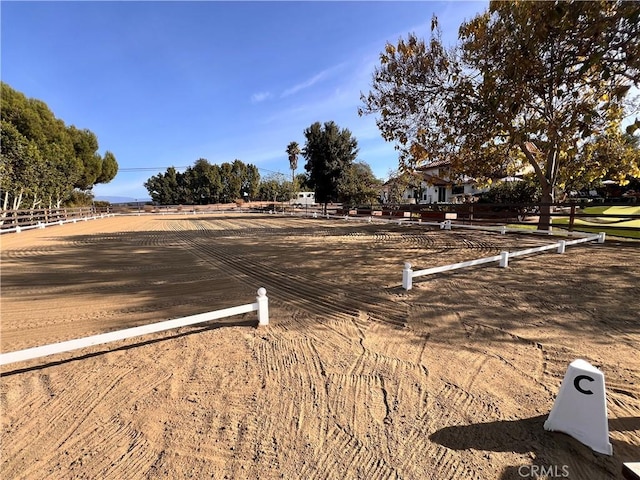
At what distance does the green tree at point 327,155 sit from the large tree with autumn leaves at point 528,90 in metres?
18.6

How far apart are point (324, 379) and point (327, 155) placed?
1211 inches

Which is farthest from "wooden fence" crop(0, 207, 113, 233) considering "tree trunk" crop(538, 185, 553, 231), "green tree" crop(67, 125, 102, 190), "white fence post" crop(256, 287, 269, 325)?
"tree trunk" crop(538, 185, 553, 231)

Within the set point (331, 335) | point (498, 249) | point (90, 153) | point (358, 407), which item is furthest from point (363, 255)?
point (90, 153)

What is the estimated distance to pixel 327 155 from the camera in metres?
32.0

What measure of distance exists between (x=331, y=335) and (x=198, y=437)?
1936 millimetres

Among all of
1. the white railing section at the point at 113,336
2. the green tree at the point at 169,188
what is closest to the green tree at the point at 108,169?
the green tree at the point at 169,188

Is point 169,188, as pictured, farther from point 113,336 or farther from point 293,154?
point 113,336

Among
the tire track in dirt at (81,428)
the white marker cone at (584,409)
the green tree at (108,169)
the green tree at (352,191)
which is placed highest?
the green tree at (108,169)

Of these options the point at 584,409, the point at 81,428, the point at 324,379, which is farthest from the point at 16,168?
the point at 584,409

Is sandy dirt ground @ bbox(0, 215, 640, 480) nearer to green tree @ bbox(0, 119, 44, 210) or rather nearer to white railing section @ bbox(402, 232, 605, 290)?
white railing section @ bbox(402, 232, 605, 290)

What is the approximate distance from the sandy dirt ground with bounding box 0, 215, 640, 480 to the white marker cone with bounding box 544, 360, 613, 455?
99mm

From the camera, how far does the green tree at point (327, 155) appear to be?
31766 mm

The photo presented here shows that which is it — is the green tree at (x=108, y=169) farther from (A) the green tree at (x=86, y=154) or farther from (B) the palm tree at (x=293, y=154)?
(B) the palm tree at (x=293, y=154)

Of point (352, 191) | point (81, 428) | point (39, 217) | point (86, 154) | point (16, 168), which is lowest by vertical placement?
point (81, 428)
